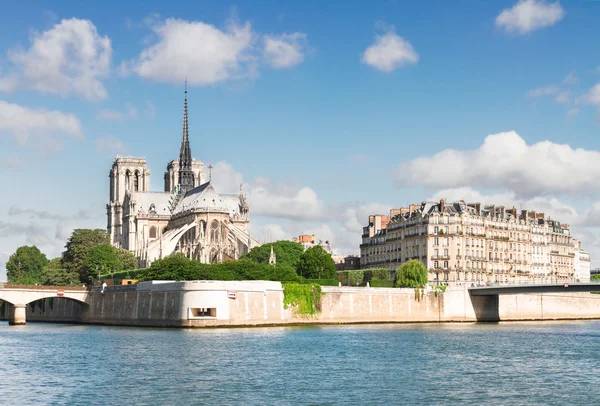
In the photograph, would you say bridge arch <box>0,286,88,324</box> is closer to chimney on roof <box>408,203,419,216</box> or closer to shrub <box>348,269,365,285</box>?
shrub <box>348,269,365,285</box>

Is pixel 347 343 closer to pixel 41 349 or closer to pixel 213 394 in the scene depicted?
pixel 41 349

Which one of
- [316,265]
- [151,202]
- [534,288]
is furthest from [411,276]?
[151,202]

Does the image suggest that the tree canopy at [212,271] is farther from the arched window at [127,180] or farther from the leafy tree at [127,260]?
the arched window at [127,180]

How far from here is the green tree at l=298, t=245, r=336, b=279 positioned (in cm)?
10038

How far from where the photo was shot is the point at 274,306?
252 ft

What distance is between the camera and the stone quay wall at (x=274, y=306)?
73.1 meters

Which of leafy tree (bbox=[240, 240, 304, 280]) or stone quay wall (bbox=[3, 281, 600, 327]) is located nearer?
stone quay wall (bbox=[3, 281, 600, 327])

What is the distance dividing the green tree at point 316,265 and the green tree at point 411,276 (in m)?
9.62

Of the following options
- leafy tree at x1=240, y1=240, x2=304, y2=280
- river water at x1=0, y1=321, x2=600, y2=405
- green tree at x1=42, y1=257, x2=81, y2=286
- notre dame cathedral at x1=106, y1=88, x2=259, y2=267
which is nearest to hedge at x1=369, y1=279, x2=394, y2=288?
leafy tree at x1=240, y1=240, x2=304, y2=280

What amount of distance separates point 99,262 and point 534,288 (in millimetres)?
49028

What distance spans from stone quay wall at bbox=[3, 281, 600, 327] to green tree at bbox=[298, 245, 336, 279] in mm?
13932

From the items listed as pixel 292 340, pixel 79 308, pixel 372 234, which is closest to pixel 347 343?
pixel 292 340

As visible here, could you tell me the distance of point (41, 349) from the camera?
5619cm

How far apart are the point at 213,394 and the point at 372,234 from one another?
86.4 meters
